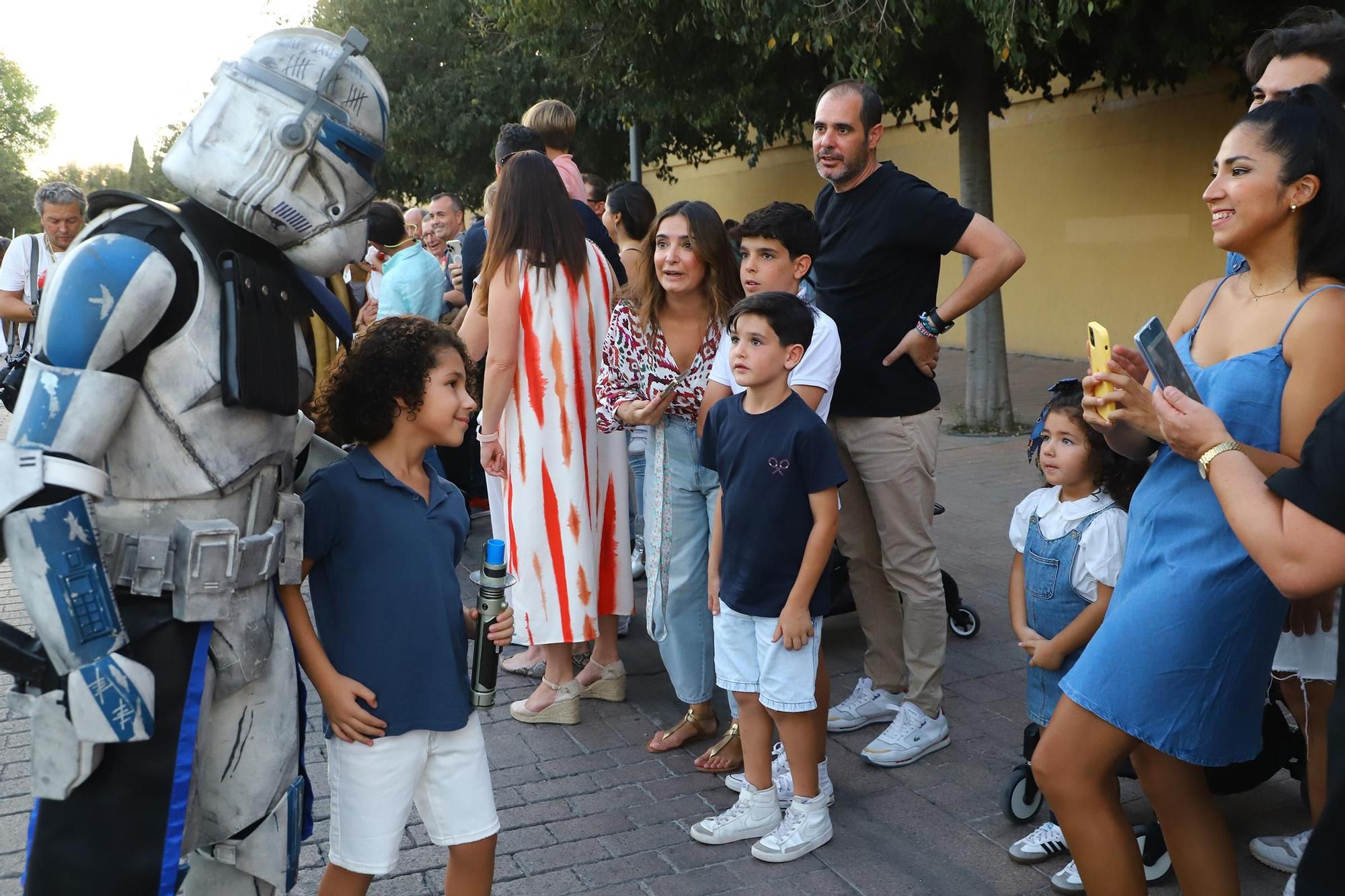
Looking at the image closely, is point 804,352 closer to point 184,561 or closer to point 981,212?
point 184,561

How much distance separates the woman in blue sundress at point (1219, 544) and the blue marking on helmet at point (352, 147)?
160 cm

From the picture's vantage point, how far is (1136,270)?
Answer: 13.0 m

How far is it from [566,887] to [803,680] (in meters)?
0.87

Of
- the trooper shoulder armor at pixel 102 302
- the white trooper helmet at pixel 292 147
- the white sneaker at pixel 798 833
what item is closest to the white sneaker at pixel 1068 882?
the white sneaker at pixel 798 833

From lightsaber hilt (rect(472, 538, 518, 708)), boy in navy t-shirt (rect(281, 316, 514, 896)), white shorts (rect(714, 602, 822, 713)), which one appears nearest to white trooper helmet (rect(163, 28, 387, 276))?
boy in navy t-shirt (rect(281, 316, 514, 896))

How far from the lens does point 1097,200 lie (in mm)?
13523

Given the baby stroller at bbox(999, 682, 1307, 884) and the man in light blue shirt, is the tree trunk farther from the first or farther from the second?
the baby stroller at bbox(999, 682, 1307, 884)

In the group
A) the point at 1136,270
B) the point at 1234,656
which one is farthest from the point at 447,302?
the point at 1136,270

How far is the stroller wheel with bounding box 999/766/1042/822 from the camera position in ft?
11.7

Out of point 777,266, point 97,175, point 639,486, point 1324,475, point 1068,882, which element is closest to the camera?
Result: point 1324,475

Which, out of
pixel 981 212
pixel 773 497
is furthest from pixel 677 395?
pixel 981 212

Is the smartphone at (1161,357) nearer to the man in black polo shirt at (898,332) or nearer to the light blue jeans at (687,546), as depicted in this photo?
the man in black polo shirt at (898,332)

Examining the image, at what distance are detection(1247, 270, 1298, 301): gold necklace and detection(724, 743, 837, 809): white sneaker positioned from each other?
1.82 m

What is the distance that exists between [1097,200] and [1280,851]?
11396 mm
